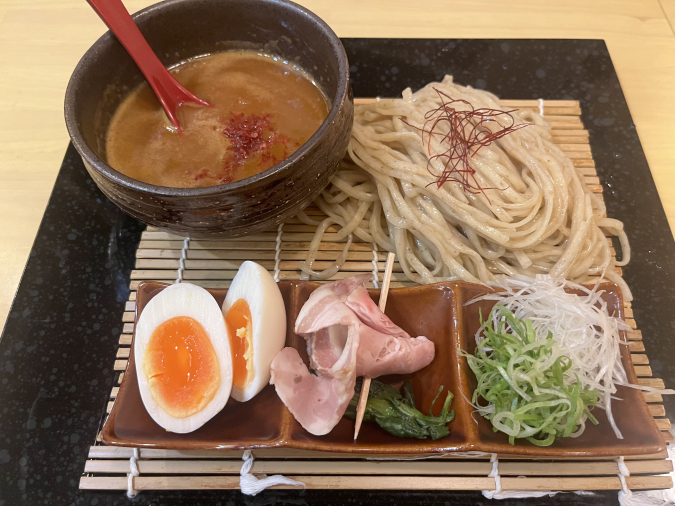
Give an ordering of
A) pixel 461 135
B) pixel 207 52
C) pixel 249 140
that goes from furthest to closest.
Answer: pixel 207 52 → pixel 461 135 → pixel 249 140

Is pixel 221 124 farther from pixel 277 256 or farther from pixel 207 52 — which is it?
pixel 277 256

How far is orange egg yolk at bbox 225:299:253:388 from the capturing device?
1.35m

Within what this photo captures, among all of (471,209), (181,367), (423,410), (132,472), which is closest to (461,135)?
(471,209)

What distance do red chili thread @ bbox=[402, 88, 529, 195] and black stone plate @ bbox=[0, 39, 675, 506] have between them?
58 cm

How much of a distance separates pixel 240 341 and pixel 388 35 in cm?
208

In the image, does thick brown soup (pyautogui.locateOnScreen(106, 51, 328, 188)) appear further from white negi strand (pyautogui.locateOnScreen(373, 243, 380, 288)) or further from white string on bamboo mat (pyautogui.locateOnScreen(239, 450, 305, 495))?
white string on bamboo mat (pyautogui.locateOnScreen(239, 450, 305, 495))

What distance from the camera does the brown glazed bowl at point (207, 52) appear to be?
4.21 feet

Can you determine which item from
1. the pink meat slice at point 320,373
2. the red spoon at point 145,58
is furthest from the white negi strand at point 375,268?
the red spoon at point 145,58

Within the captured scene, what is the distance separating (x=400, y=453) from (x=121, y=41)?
168cm

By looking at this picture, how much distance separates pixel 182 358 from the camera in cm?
135

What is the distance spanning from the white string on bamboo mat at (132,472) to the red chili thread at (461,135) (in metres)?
1.41

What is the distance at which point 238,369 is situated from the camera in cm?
136

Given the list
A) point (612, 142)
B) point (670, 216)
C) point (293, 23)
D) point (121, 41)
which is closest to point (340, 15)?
point (293, 23)

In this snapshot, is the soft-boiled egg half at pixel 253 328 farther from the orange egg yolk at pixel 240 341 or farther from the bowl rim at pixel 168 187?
the bowl rim at pixel 168 187
